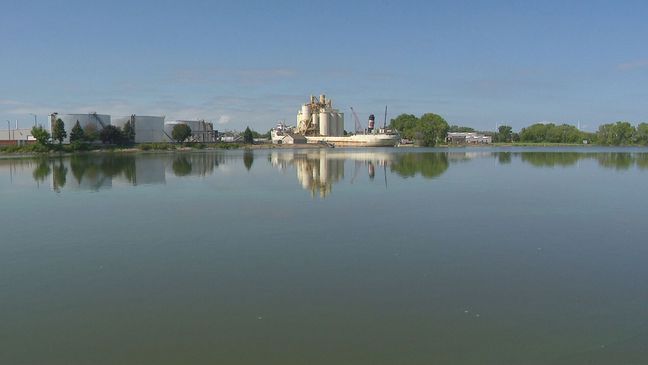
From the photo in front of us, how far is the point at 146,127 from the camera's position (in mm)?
81938

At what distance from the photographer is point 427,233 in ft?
33.7

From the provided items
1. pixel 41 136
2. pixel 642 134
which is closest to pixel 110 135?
pixel 41 136

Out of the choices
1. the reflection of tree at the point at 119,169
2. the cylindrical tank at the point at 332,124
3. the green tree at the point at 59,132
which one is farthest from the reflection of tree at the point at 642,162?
the cylindrical tank at the point at 332,124

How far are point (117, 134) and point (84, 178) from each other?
50.4 meters

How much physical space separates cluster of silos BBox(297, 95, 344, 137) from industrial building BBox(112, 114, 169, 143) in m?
32.4

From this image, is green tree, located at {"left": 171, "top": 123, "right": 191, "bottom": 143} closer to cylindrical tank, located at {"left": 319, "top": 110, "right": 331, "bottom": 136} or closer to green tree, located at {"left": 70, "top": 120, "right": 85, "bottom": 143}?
→ green tree, located at {"left": 70, "top": 120, "right": 85, "bottom": 143}

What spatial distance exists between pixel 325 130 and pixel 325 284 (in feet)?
325

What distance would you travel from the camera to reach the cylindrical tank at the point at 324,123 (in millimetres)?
105062

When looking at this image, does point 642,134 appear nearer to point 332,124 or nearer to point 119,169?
point 332,124

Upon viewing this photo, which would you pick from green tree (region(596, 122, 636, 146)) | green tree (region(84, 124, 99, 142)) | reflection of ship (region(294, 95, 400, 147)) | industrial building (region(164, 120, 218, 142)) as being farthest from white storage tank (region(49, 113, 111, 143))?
green tree (region(596, 122, 636, 146))

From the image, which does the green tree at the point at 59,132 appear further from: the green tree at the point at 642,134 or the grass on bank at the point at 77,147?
the green tree at the point at 642,134

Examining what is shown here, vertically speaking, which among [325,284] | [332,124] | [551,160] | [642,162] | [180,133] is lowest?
[325,284]

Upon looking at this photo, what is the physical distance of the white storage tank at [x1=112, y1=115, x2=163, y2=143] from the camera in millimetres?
80250

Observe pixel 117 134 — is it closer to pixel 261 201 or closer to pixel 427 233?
pixel 261 201
